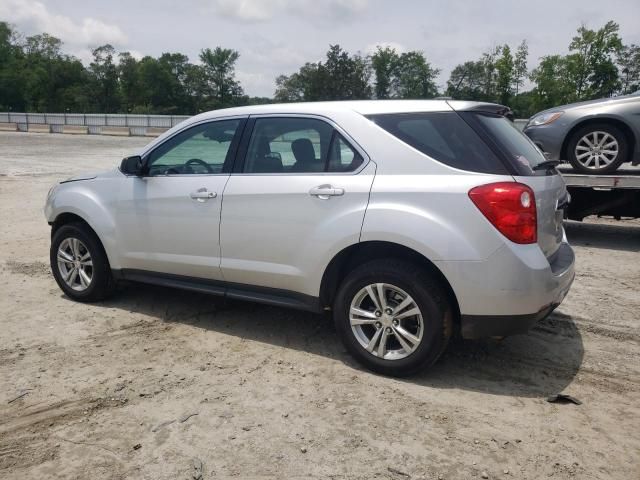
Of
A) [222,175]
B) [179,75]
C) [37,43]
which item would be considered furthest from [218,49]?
[222,175]

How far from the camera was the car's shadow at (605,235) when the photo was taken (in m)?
7.82

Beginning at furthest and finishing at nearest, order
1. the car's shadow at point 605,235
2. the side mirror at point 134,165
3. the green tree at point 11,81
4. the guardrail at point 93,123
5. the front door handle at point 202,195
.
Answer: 1. the green tree at point 11,81
2. the guardrail at point 93,123
3. the car's shadow at point 605,235
4. the side mirror at point 134,165
5. the front door handle at point 202,195

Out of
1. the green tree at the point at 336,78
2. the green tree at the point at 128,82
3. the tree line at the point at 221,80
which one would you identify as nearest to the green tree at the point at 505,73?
the tree line at the point at 221,80

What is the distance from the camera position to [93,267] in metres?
5.10

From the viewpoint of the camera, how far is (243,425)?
318 centimetres

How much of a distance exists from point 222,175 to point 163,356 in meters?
1.43

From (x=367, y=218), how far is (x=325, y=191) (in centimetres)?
37

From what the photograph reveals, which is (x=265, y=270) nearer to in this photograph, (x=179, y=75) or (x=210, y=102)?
(x=210, y=102)

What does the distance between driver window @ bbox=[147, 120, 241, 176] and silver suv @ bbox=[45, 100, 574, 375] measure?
0.01 m

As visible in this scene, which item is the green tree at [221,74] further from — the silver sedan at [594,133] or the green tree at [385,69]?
the silver sedan at [594,133]

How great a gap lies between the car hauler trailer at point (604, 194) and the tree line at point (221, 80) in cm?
4326

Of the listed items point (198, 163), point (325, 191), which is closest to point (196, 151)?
point (198, 163)

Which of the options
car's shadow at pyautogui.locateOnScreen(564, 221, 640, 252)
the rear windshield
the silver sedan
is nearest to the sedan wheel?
the silver sedan

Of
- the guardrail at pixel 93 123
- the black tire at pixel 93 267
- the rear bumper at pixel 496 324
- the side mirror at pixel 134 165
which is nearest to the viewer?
the rear bumper at pixel 496 324
